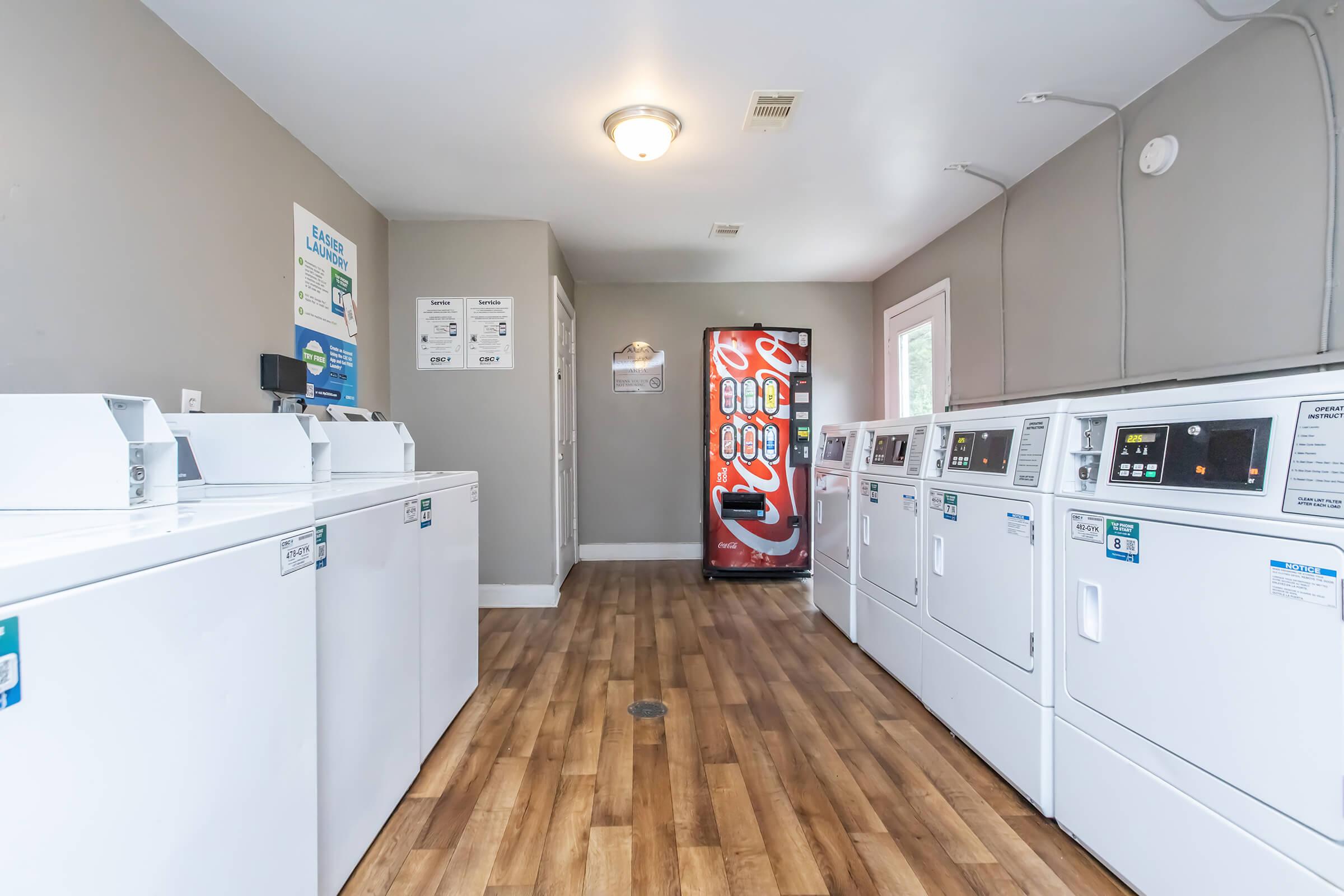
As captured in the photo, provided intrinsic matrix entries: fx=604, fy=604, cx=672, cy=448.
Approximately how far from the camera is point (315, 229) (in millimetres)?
2791

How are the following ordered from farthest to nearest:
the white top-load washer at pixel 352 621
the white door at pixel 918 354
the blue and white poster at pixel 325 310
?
1. the white door at pixel 918 354
2. the blue and white poster at pixel 325 310
3. the white top-load washer at pixel 352 621

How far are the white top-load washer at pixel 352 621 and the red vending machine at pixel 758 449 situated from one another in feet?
9.23

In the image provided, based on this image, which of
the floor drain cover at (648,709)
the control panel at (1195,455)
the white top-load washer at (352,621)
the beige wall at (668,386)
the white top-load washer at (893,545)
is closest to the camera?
the control panel at (1195,455)

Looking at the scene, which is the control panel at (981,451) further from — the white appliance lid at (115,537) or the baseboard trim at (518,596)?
the baseboard trim at (518,596)

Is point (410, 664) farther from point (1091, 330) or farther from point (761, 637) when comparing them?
point (1091, 330)

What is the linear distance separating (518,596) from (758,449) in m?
1.93

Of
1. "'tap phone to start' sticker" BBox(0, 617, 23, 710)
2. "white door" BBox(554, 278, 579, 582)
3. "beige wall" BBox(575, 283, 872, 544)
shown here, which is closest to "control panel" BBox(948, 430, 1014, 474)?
"'tap phone to start' sticker" BBox(0, 617, 23, 710)

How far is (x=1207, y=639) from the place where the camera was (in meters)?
1.18

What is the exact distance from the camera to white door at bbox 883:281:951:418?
3.98 metres

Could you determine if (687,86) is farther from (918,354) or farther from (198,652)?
(918,354)

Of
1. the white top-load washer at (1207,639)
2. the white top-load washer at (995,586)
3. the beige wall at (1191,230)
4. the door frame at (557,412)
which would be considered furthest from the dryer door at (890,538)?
the door frame at (557,412)

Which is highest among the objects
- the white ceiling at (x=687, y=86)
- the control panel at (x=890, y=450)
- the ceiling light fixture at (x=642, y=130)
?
the white ceiling at (x=687, y=86)

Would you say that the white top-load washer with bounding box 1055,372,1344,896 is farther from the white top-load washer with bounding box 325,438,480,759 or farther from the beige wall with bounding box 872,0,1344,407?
the white top-load washer with bounding box 325,438,480,759

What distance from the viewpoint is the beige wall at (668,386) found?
5039mm
